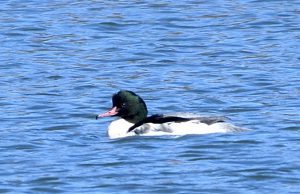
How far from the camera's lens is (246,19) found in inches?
1076

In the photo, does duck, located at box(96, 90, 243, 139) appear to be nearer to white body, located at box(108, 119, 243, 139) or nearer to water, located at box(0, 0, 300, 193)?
white body, located at box(108, 119, 243, 139)

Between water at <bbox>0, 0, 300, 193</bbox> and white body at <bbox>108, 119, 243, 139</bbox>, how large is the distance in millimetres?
120

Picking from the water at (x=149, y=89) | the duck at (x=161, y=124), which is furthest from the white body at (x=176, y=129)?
the water at (x=149, y=89)

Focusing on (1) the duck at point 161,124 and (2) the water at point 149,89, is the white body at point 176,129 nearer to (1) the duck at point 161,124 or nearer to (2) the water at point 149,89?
(1) the duck at point 161,124

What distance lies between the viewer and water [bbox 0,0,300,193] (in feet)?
52.5

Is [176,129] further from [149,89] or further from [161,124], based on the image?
[149,89]

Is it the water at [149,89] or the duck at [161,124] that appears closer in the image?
the water at [149,89]

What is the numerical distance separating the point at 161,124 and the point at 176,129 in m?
0.20

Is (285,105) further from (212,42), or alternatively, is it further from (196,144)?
(212,42)

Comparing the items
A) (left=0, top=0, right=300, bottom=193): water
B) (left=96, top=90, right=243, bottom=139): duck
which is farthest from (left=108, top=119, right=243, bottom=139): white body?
(left=0, top=0, right=300, bottom=193): water

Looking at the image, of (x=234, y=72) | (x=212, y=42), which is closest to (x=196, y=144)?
(x=234, y=72)

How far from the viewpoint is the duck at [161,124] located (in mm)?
18297

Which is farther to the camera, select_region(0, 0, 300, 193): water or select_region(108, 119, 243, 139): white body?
select_region(108, 119, 243, 139): white body

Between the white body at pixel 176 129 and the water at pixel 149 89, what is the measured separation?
0.12 metres
